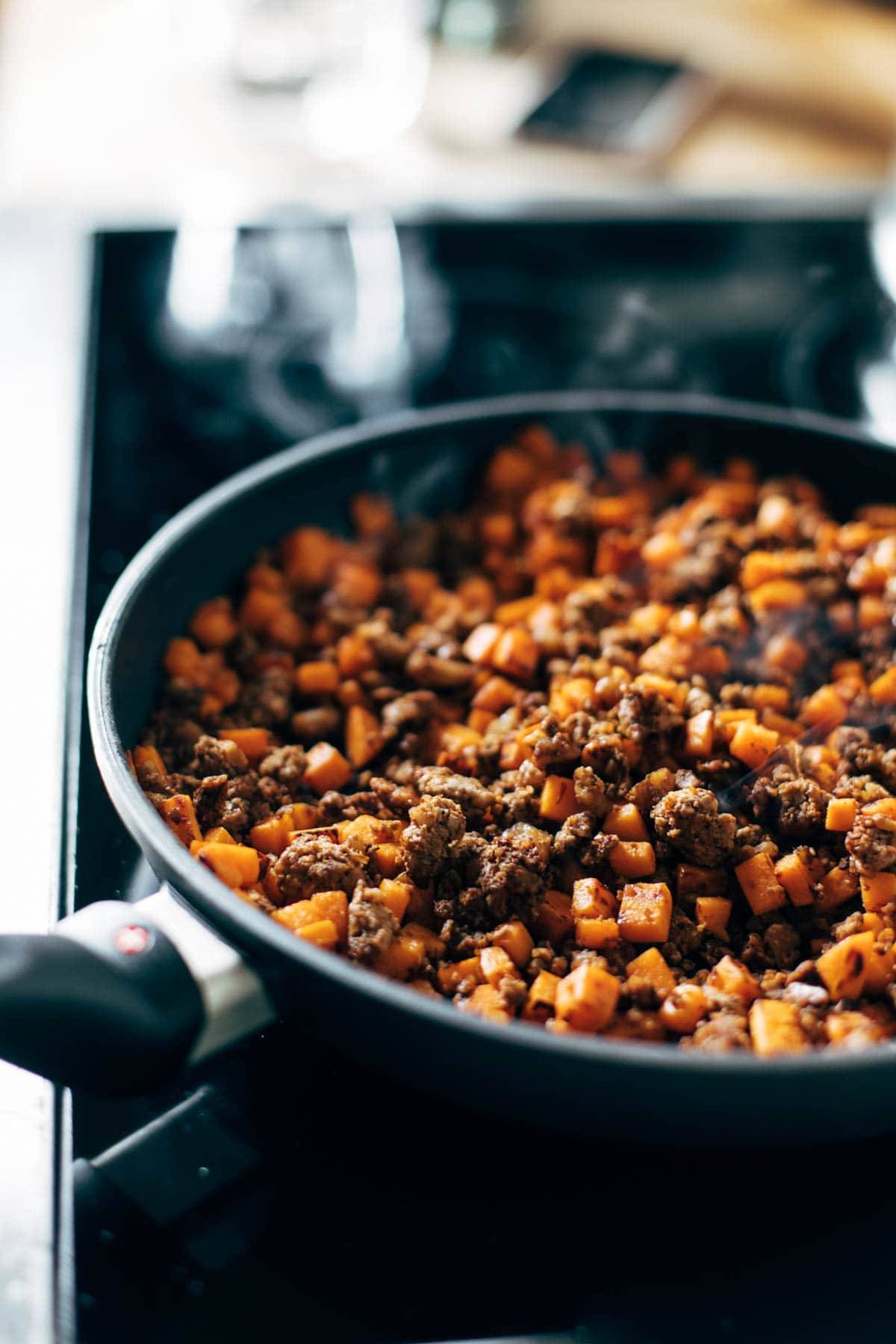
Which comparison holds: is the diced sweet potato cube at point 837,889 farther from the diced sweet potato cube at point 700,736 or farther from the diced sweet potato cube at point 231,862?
the diced sweet potato cube at point 231,862

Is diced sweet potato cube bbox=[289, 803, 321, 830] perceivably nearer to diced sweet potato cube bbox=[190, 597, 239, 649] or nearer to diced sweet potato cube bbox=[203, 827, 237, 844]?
diced sweet potato cube bbox=[203, 827, 237, 844]

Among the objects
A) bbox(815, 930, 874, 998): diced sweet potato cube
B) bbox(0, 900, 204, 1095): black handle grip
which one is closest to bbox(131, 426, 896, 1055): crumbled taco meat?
bbox(815, 930, 874, 998): diced sweet potato cube

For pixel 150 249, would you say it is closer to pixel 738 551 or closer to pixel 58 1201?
pixel 738 551

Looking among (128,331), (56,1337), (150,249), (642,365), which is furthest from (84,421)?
(56,1337)

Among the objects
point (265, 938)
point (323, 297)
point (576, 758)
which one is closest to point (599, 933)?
point (576, 758)

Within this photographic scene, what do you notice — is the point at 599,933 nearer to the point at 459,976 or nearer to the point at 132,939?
the point at 459,976

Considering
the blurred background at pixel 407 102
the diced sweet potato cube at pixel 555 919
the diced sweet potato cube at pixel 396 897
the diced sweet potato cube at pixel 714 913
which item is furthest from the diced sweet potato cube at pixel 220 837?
the blurred background at pixel 407 102

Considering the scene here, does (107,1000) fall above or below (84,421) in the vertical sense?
below
